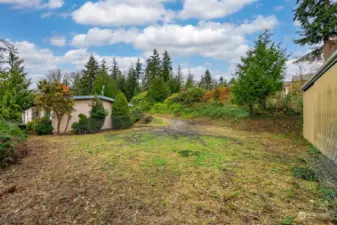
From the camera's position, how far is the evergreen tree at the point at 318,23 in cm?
975

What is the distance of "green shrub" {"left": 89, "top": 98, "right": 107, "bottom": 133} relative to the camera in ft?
37.9

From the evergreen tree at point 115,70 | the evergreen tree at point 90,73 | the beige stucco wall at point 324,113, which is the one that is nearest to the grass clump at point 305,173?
the beige stucco wall at point 324,113

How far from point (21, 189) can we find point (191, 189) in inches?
120

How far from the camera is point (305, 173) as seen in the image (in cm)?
384

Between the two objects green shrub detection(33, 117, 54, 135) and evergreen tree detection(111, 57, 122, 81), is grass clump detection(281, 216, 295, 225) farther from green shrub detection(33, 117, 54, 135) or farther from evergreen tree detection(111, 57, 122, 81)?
evergreen tree detection(111, 57, 122, 81)

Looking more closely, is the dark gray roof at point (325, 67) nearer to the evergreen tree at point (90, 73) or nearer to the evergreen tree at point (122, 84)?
the evergreen tree at point (122, 84)

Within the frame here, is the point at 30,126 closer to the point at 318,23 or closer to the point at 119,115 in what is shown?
the point at 119,115

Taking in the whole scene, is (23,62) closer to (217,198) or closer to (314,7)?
(217,198)

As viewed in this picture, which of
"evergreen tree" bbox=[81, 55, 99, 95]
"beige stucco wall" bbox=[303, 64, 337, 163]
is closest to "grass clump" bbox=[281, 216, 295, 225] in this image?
"beige stucco wall" bbox=[303, 64, 337, 163]

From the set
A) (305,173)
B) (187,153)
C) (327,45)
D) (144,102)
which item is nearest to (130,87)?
(144,102)

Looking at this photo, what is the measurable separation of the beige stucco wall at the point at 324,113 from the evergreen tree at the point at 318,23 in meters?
4.95

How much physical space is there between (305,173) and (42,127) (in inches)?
459

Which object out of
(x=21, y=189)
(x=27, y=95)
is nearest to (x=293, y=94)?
(x=21, y=189)

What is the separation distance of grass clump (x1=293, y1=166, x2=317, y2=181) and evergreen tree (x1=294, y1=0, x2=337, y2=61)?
27.2ft
